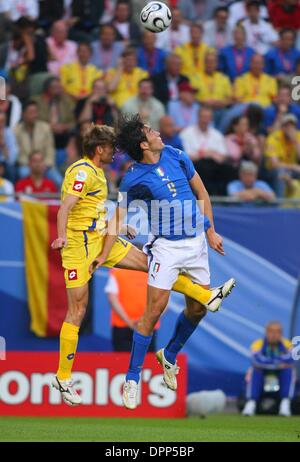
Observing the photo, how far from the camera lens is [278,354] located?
14.9 meters

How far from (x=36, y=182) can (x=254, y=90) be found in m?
4.43

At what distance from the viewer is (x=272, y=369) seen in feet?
48.6

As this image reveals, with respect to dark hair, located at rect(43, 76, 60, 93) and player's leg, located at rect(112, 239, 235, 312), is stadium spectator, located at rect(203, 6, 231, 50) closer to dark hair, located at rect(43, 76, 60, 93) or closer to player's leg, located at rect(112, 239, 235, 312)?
dark hair, located at rect(43, 76, 60, 93)

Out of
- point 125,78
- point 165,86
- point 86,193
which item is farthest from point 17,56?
point 86,193

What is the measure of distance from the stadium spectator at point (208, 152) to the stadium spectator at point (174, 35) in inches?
63.9

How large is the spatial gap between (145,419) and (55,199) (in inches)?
132

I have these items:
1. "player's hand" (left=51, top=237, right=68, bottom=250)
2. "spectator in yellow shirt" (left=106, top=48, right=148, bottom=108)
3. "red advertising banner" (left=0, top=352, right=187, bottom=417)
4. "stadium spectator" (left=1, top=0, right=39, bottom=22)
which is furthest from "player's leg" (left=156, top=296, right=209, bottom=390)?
"stadium spectator" (left=1, top=0, right=39, bottom=22)

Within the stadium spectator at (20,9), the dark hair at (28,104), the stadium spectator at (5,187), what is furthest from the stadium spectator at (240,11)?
the stadium spectator at (5,187)

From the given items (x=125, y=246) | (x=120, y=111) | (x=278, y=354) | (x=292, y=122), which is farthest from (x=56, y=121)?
(x=125, y=246)

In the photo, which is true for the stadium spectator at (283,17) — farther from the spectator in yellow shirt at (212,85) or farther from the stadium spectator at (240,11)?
the spectator in yellow shirt at (212,85)

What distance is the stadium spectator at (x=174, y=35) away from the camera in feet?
60.4

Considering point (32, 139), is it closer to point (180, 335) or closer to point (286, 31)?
point (286, 31)

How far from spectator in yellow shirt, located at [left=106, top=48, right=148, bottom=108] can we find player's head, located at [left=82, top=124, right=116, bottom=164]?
6078 mm

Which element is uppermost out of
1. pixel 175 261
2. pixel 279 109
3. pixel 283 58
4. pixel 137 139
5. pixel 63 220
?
pixel 283 58
